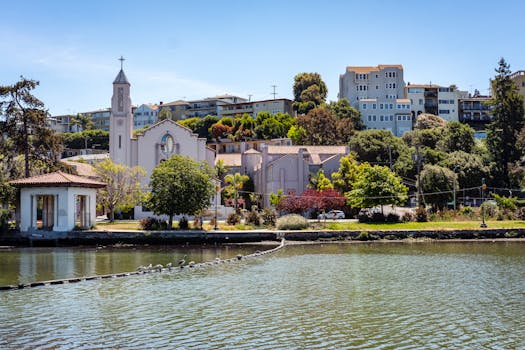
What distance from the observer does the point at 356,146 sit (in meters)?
91.7

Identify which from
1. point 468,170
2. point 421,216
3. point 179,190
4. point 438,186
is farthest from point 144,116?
point 421,216

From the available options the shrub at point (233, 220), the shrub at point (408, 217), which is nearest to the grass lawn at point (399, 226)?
the shrub at point (233, 220)

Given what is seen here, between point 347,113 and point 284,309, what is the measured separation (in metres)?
94.9

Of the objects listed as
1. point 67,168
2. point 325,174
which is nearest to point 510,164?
point 325,174

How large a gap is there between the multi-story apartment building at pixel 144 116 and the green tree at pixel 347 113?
2087 inches

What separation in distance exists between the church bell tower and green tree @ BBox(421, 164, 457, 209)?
119 feet

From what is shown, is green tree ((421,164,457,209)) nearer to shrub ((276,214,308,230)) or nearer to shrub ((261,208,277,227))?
shrub ((276,214,308,230))

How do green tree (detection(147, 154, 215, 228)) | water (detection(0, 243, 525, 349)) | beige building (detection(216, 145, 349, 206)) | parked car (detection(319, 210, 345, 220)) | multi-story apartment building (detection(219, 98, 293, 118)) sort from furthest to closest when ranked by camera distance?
multi-story apartment building (detection(219, 98, 293, 118)) → beige building (detection(216, 145, 349, 206)) → parked car (detection(319, 210, 345, 220)) → green tree (detection(147, 154, 215, 228)) → water (detection(0, 243, 525, 349))

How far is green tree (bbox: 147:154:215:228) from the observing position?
53.5 m

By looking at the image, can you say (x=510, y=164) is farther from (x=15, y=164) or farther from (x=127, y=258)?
(x=15, y=164)

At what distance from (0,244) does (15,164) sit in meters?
13.0

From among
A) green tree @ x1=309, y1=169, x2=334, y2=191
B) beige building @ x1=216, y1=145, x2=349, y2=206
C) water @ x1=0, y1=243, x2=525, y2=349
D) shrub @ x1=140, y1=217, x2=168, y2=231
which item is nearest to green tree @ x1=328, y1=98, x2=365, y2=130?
beige building @ x1=216, y1=145, x2=349, y2=206

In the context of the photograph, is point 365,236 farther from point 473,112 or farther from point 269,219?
point 473,112

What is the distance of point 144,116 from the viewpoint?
493 feet
